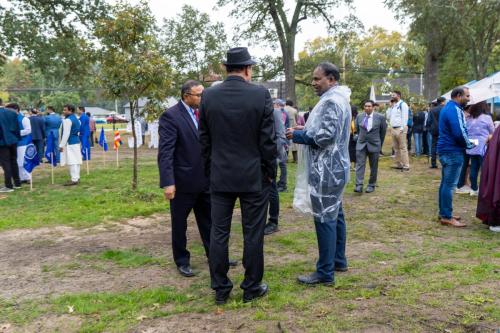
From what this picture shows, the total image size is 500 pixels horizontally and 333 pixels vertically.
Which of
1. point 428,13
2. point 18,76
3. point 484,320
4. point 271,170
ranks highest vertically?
point 18,76

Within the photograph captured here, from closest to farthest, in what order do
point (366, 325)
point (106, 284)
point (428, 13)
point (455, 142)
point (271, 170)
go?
point (366, 325) < point (271, 170) < point (106, 284) < point (455, 142) < point (428, 13)

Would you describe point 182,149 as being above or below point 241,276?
above

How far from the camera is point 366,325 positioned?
3.52m

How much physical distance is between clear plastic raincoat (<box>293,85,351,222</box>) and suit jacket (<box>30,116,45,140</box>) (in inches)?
468

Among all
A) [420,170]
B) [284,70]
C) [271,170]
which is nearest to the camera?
[271,170]

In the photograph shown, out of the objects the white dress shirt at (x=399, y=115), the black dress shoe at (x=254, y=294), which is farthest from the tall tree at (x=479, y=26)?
the black dress shoe at (x=254, y=294)

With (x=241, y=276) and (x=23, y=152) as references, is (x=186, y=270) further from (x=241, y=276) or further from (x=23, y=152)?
(x=23, y=152)

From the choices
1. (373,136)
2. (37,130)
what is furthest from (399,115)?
(37,130)

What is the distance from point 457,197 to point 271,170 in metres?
6.19

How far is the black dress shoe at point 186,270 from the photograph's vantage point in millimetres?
4730

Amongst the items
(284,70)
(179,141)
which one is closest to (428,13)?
(284,70)

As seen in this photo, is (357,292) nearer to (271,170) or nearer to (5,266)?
(271,170)

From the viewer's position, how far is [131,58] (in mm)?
8570

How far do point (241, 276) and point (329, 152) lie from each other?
5.15 feet
